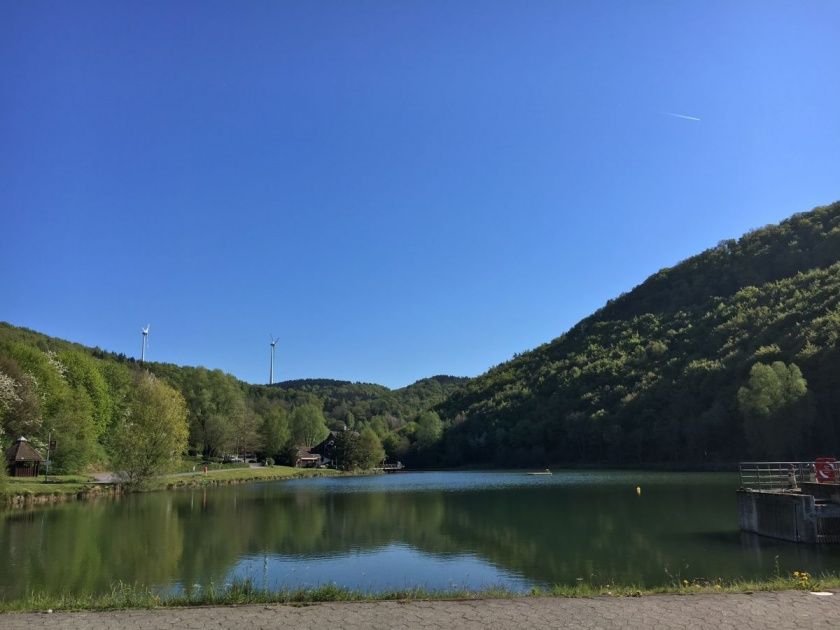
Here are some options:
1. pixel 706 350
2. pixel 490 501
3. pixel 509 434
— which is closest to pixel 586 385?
pixel 509 434

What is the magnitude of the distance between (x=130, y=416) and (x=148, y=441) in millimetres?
7144

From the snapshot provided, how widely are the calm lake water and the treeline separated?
14.9 m

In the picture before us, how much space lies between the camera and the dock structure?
22609mm

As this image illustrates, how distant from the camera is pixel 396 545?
2622cm

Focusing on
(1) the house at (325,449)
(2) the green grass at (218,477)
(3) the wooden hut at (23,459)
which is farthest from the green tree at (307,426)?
(3) the wooden hut at (23,459)

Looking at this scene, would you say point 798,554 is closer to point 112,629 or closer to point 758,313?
point 112,629

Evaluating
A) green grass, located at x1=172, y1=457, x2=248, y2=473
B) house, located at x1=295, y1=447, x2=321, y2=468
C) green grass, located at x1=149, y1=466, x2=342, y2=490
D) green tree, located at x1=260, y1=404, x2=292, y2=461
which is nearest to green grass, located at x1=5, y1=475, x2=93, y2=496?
green grass, located at x1=149, y1=466, x2=342, y2=490

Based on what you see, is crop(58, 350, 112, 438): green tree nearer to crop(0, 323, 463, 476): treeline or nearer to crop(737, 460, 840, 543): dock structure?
crop(0, 323, 463, 476): treeline

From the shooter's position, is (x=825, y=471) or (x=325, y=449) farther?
(x=325, y=449)

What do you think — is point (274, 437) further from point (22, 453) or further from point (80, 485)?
point (80, 485)

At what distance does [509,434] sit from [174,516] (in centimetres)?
9584

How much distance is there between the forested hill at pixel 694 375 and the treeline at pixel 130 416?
24.5 m

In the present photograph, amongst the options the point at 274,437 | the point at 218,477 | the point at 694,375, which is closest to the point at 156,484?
the point at 218,477

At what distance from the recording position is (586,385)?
123m
